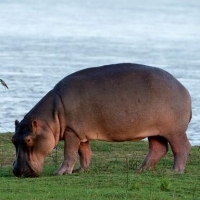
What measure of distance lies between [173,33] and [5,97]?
19.5 meters

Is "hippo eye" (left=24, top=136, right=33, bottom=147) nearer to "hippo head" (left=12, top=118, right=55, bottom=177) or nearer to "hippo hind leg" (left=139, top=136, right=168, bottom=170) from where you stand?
"hippo head" (left=12, top=118, right=55, bottom=177)

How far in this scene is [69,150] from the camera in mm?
9750

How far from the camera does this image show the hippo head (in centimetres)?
946

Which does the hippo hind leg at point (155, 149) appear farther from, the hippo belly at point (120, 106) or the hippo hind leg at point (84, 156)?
the hippo hind leg at point (84, 156)

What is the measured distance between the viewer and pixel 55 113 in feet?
31.7

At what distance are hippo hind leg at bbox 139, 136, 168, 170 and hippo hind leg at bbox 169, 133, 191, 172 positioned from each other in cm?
21

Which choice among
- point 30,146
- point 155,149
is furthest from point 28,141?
point 155,149

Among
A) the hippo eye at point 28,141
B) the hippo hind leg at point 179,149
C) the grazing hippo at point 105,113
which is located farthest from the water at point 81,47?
the hippo eye at point 28,141

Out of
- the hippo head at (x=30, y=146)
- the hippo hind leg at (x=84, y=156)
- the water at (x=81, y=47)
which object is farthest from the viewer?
the water at (x=81, y=47)

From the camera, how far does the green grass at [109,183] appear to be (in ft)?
26.6

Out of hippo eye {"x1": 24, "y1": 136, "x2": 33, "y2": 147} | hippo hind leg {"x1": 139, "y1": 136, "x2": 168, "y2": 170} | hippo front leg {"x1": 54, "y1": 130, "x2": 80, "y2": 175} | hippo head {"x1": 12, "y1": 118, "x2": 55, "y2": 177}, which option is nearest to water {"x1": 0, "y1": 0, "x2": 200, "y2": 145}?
hippo hind leg {"x1": 139, "y1": 136, "x2": 168, "y2": 170}

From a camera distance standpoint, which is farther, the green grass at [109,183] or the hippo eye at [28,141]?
the hippo eye at [28,141]

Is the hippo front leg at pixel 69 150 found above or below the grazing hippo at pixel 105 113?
below

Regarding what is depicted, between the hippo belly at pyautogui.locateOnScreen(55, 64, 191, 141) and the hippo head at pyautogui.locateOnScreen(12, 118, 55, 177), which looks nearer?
the hippo head at pyautogui.locateOnScreen(12, 118, 55, 177)
